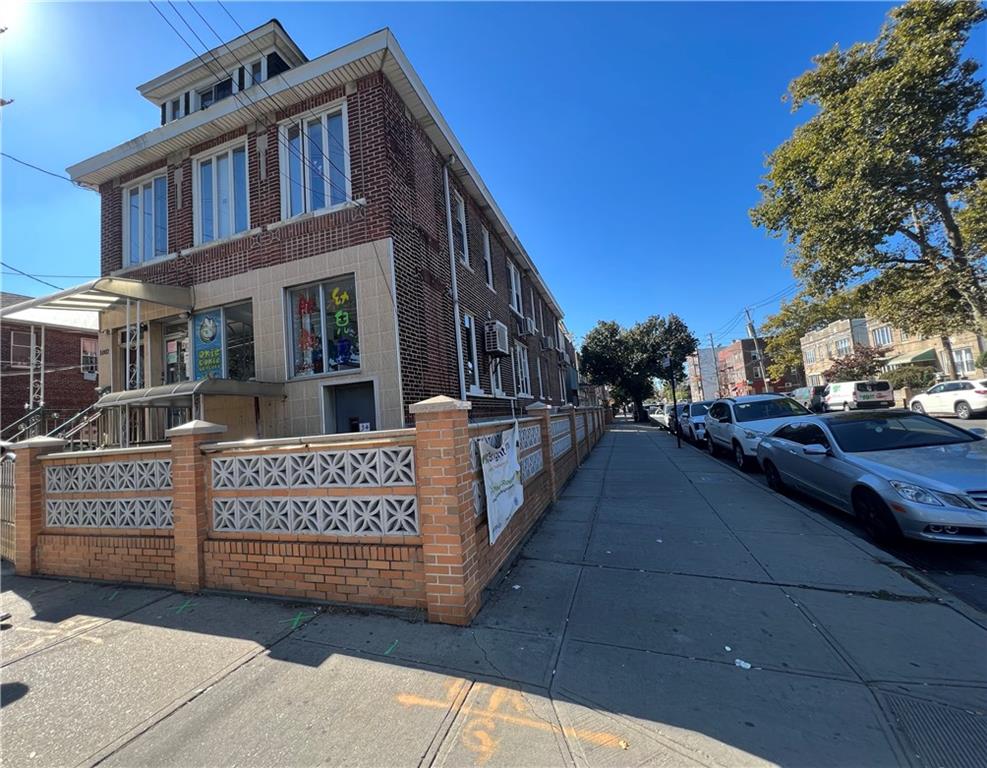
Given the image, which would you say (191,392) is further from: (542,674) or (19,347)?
(19,347)

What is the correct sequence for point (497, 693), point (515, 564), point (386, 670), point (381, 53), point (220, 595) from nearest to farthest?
point (497, 693) < point (386, 670) < point (220, 595) < point (515, 564) < point (381, 53)

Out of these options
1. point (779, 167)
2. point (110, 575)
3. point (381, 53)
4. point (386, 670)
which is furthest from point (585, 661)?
point (779, 167)

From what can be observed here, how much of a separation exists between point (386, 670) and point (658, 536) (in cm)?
384

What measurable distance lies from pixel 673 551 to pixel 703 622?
162cm

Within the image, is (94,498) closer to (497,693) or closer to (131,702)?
(131,702)

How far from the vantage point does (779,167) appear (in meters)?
15.7

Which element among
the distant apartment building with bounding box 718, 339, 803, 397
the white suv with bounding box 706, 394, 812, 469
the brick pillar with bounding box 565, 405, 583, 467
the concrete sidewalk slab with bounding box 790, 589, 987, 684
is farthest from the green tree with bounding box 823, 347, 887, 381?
the concrete sidewalk slab with bounding box 790, 589, 987, 684

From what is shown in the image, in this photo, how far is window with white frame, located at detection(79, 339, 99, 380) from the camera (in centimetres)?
A: 1816

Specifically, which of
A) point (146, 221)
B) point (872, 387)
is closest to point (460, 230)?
point (146, 221)

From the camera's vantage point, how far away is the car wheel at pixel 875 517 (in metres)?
4.64

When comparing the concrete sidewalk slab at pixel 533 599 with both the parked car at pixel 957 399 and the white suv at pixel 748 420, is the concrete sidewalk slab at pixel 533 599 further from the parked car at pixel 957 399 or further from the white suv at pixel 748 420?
the parked car at pixel 957 399

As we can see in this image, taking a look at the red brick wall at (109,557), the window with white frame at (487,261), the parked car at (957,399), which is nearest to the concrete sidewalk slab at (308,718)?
the red brick wall at (109,557)

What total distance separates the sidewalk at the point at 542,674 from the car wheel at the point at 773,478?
3146 mm

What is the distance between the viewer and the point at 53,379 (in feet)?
59.4
